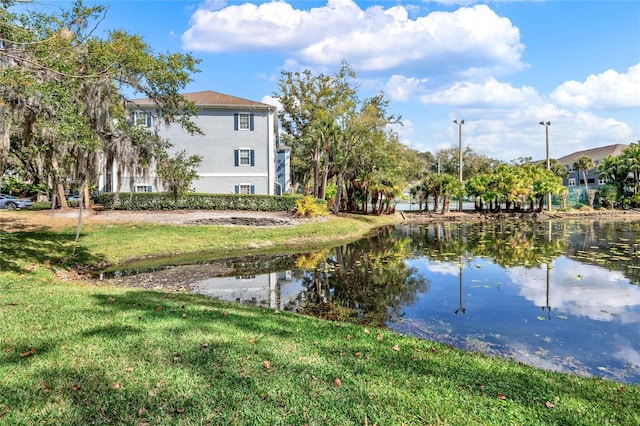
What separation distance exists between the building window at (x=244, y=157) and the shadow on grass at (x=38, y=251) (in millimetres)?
12805

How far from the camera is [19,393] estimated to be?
11.1 feet

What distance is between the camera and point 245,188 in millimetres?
26578

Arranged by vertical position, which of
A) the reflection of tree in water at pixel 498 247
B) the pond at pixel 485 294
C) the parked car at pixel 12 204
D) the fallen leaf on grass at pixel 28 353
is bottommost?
the pond at pixel 485 294

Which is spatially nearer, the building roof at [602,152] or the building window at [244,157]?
the building window at [244,157]

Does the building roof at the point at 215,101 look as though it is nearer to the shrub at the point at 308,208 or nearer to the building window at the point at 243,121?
the building window at the point at 243,121

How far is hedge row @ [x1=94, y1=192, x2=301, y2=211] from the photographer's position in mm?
21578

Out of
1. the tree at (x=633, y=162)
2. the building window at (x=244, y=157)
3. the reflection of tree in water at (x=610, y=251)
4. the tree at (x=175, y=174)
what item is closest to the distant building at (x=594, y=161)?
the tree at (x=633, y=162)

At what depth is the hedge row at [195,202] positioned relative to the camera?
21578 millimetres

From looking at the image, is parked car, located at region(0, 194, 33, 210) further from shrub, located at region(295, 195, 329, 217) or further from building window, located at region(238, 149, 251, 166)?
shrub, located at region(295, 195, 329, 217)

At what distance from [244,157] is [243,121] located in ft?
8.31

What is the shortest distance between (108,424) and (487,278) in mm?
10270

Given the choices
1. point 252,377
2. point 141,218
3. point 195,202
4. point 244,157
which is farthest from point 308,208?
point 252,377

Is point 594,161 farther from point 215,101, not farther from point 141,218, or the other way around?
point 141,218

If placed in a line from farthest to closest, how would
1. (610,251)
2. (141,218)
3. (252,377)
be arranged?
(141,218)
(610,251)
(252,377)
